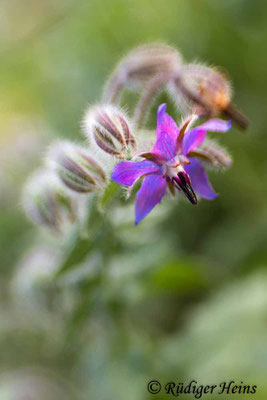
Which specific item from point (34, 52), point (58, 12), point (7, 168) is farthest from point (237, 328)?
point (58, 12)

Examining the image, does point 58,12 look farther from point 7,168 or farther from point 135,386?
point 135,386

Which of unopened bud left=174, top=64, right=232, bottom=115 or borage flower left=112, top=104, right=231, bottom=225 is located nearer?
borage flower left=112, top=104, right=231, bottom=225

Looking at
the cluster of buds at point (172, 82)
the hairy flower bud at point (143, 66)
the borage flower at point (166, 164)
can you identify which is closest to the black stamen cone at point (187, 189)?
the borage flower at point (166, 164)

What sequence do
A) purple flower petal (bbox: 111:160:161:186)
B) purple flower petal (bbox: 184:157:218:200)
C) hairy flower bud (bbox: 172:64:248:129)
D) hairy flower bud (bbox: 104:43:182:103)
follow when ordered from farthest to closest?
hairy flower bud (bbox: 104:43:182:103) < hairy flower bud (bbox: 172:64:248:129) < purple flower petal (bbox: 184:157:218:200) < purple flower petal (bbox: 111:160:161:186)

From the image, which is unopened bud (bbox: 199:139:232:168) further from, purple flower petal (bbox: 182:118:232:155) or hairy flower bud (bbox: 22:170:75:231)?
hairy flower bud (bbox: 22:170:75:231)
